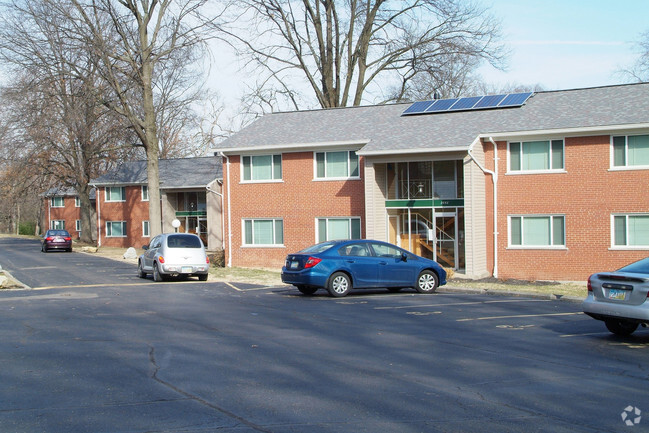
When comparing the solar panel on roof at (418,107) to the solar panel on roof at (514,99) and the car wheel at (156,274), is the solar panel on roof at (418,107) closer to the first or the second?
the solar panel on roof at (514,99)

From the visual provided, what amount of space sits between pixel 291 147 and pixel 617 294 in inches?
810

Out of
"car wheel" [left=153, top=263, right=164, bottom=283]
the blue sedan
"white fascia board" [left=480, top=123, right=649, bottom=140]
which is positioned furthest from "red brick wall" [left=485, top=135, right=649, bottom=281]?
"car wheel" [left=153, top=263, right=164, bottom=283]

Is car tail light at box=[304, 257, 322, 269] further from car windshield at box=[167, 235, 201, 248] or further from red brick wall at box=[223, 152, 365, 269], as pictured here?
red brick wall at box=[223, 152, 365, 269]

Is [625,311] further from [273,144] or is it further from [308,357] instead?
[273,144]

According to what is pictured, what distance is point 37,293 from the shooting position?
1969cm

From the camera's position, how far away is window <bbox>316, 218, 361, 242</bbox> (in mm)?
29961

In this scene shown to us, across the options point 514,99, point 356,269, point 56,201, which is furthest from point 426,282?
point 56,201

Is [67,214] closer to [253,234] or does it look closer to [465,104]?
[253,234]

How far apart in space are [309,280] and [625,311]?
884 cm

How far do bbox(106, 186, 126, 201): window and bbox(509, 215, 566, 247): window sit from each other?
33.4m

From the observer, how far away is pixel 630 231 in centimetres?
2478

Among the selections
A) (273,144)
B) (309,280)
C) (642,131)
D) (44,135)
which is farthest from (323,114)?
(44,135)

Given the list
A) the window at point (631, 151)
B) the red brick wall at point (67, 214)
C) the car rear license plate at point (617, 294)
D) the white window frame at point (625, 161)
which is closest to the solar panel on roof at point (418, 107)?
the white window frame at point (625, 161)

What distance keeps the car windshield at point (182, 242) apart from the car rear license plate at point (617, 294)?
15.6 m
